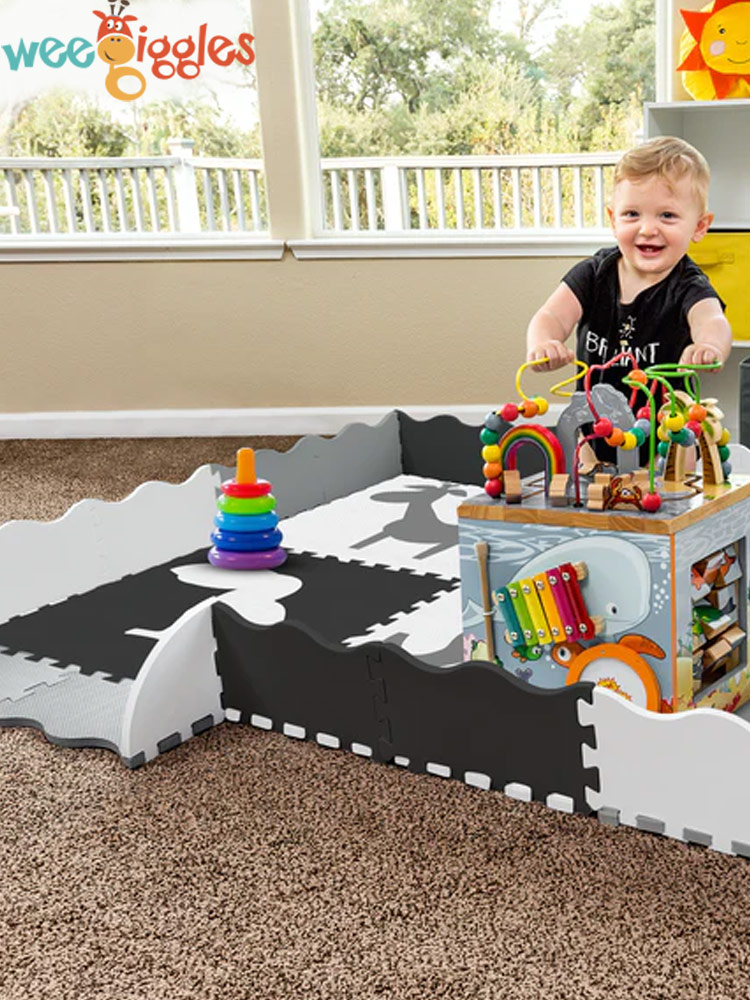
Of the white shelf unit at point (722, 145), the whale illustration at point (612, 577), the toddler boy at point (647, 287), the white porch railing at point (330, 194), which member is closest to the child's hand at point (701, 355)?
the toddler boy at point (647, 287)

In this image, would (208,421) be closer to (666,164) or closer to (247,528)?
(247,528)

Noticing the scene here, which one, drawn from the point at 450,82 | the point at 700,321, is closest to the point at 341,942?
the point at 700,321

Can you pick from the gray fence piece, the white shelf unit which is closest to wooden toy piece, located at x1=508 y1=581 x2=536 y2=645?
the gray fence piece

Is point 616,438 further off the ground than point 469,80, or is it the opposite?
point 469,80

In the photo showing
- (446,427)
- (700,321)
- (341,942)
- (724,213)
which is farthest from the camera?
(724,213)

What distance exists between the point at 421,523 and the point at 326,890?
106 cm

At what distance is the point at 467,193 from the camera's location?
2.91 metres

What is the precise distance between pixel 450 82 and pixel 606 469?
6.15ft

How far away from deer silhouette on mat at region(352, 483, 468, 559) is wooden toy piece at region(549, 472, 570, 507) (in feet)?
2.03

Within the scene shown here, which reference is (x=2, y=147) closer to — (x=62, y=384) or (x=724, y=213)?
(x=62, y=384)

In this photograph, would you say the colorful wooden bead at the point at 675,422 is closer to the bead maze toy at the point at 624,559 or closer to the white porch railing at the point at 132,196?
the bead maze toy at the point at 624,559

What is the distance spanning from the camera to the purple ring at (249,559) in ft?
5.73

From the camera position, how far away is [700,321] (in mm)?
1585

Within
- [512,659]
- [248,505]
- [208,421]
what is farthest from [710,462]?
[208,421]
